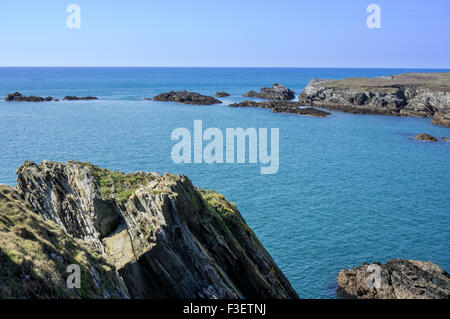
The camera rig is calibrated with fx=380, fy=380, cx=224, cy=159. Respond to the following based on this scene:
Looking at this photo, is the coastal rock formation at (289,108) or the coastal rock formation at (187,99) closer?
the coastal rock formation at (289,108)

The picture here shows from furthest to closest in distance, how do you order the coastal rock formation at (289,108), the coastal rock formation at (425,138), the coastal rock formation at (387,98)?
the coastal rock formation at (289,108), the coastal rock formation at (387,98), the coastal rock formation at (425,138)

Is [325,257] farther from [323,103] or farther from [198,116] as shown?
[323,103]

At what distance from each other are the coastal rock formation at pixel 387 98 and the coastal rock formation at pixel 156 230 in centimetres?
10540

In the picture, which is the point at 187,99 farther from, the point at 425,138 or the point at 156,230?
the point at 156,230

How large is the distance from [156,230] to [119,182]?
5131mm

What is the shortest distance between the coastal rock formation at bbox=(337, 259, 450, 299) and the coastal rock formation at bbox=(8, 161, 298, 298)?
8.93 m

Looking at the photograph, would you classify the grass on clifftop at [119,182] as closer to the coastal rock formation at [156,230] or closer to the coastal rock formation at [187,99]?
the coastal rock formation at [156,230]

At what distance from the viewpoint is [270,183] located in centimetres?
5812

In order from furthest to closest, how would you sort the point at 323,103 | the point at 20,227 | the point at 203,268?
the point at 323,103, the point at 203,268, the point at 20,227

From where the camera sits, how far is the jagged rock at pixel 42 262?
1334 cm

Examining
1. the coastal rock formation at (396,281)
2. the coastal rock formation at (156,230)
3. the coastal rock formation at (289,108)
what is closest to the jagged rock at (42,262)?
the coastal rock formation at (156,230)
